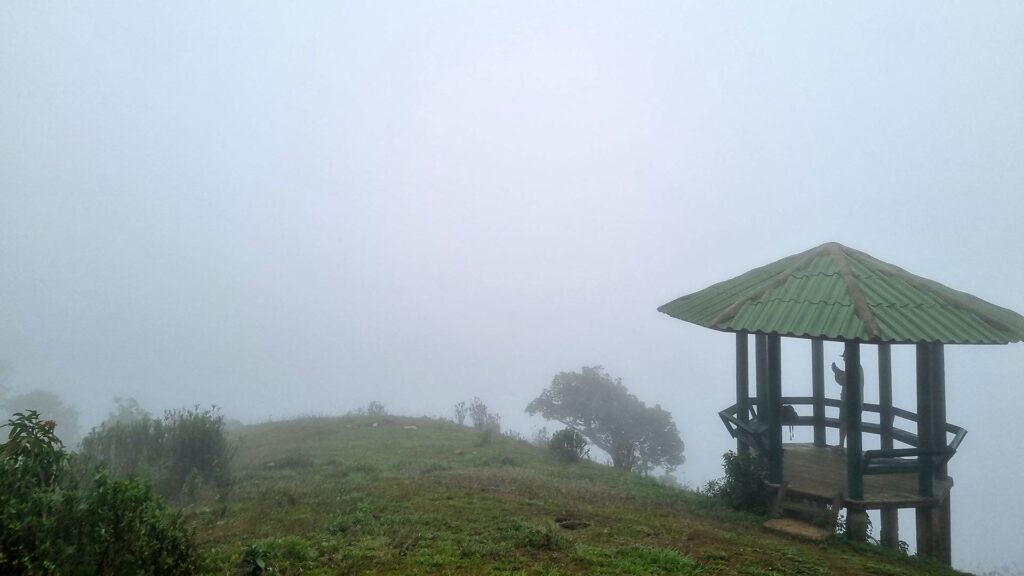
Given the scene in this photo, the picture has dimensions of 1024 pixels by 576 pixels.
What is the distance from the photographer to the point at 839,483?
9594 mm

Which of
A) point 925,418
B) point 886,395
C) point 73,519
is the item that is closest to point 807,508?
point 925,418

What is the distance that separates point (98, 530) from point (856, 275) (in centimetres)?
966

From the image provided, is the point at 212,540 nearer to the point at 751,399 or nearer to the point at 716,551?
the point at 716,551

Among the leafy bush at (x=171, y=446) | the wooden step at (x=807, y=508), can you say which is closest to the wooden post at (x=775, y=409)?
the wooden step at (x=807, y=508)

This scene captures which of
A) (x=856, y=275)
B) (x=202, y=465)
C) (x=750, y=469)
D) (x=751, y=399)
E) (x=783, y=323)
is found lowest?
(x=202, y=465)

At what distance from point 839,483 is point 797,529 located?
1.65 metres

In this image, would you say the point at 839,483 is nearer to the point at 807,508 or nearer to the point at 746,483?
the point at 807,508

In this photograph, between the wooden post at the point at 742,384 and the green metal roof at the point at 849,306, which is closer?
the green metal roof at the point at 849,306

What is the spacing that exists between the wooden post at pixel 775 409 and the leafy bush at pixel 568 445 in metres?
5.95

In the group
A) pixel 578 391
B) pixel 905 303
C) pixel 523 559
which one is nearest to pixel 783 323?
pixel 905 303

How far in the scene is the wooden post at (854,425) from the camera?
859 cm

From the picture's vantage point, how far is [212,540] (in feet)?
23.9

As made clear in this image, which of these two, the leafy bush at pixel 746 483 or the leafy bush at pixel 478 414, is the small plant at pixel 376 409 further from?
the leafy bush at pixel 746 483

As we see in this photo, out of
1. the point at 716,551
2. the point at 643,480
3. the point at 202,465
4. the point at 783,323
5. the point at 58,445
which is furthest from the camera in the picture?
the point at 202,465
